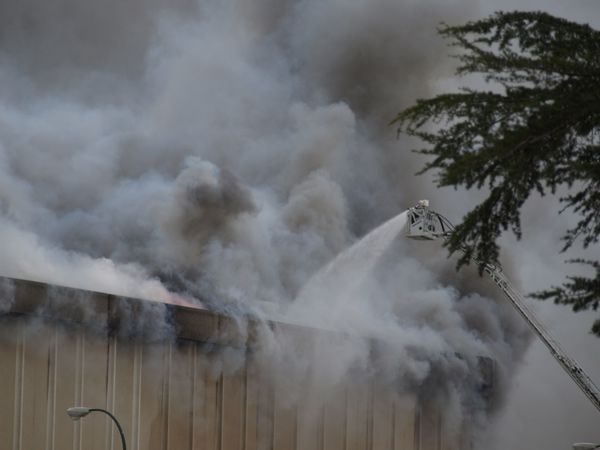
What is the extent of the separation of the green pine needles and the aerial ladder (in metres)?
13.4

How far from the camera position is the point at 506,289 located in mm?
27344

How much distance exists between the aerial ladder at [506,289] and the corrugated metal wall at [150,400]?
424 centimetres

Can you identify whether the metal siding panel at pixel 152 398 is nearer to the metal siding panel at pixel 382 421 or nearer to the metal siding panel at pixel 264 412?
the metal siding panel at pixel 264 412

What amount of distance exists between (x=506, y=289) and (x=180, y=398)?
23.7 feet

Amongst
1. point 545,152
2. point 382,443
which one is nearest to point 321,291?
point 382,443

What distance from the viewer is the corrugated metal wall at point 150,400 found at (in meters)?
20.9

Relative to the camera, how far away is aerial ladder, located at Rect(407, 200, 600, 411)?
2601cm

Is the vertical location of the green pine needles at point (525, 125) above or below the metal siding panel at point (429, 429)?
above

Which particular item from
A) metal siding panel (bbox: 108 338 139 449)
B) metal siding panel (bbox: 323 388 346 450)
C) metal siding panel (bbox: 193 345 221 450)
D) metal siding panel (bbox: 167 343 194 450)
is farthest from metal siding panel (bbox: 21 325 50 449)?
metal siding panel (bbox: 323 388 346 450)

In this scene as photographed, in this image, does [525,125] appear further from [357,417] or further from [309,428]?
[357,417]

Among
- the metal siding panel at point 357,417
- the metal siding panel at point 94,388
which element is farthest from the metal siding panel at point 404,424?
the metal siding panel at point 94,388

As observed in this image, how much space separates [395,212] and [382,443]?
11.4 metres

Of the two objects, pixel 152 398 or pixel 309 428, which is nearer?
pixel 152 398

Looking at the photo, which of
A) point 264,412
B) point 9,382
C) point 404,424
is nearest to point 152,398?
point 9,382
